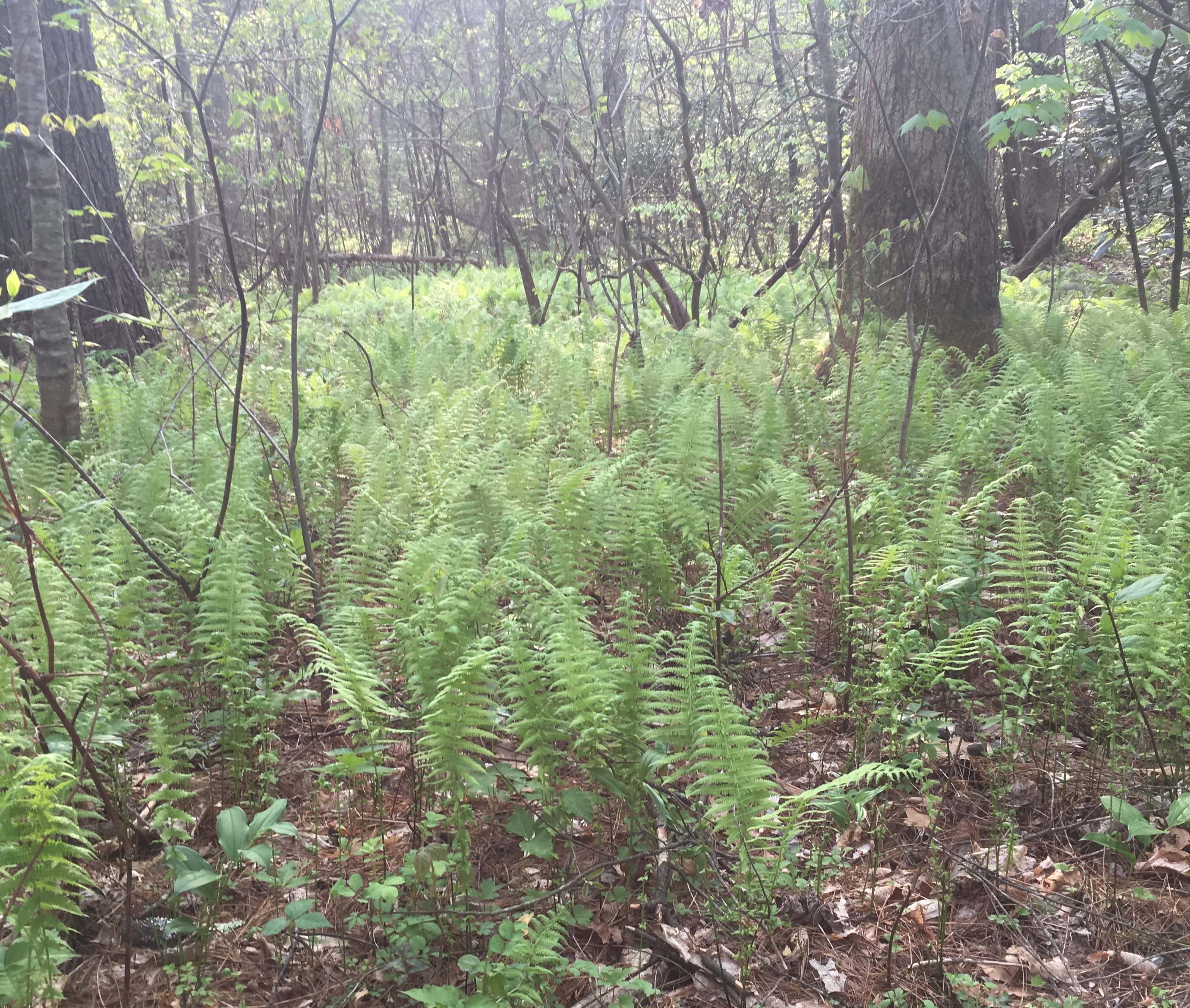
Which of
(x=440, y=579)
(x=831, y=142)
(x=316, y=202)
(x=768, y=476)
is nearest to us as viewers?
(x=440, y=579)

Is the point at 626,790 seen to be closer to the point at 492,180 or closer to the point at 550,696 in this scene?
the point at 550,696

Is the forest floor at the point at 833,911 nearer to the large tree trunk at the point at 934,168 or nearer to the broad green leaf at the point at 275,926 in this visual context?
the broad green leaf at the point at 275,926

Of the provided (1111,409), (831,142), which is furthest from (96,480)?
(831,142)

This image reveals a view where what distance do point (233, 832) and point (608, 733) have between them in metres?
0.86

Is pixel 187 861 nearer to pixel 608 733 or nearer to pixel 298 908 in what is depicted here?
pixel 298 908

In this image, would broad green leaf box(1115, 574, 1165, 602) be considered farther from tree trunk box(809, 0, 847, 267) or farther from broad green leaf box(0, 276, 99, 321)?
tree trunk box(809, 0, 847, 267)

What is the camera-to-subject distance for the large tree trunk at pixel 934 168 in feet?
17.8

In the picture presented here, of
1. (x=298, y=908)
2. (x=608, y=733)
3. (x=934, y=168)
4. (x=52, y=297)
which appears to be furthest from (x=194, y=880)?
(x=934, y=168)

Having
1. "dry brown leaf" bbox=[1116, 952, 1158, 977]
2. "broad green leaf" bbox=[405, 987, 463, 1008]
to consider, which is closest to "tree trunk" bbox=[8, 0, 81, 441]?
"broad green leaf" bbox=[405, 987, 463, 1008]

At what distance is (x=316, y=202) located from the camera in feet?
34.1

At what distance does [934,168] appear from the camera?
5.68 m

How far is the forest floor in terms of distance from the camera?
171cm

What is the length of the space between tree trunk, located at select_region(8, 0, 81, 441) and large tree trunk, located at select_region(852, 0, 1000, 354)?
15.0 ft

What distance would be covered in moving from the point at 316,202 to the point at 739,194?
5489 mm
